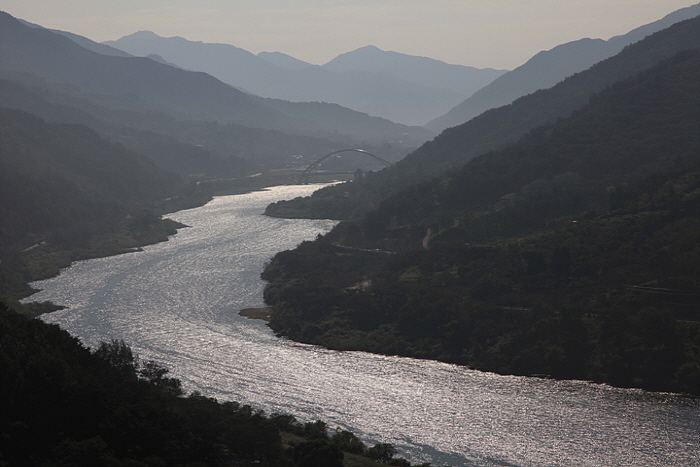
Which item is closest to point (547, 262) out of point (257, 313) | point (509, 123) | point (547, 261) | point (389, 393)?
point (547, 261)

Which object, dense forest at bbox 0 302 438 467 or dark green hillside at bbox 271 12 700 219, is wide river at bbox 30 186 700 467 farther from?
dark green hillside at bbox 271 12 700 219

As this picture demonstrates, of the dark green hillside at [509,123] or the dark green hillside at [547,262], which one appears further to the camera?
the dark green hillside at [509,123]

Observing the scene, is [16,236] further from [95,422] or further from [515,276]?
[95,422]

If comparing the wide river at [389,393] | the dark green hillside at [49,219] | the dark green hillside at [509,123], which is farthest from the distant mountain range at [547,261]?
the dark green hillside at [49,219]

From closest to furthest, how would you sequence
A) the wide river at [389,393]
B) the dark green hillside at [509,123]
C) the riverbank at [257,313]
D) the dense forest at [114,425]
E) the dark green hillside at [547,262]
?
1. the dense forest at [114,425]
2. the wide river at [389,393]
3. the dark green hillside at [547,262]
4. the riverbank at [257,313]
5. the dark green hillside at [509,123]

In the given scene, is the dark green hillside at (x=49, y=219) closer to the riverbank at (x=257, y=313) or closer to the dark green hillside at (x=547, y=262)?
the riverbank at (x=257, y=313)

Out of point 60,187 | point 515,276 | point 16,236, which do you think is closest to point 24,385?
point 515,276

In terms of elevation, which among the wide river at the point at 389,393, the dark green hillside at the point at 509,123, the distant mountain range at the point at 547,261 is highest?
the dark green hillside at the point at 509,123
